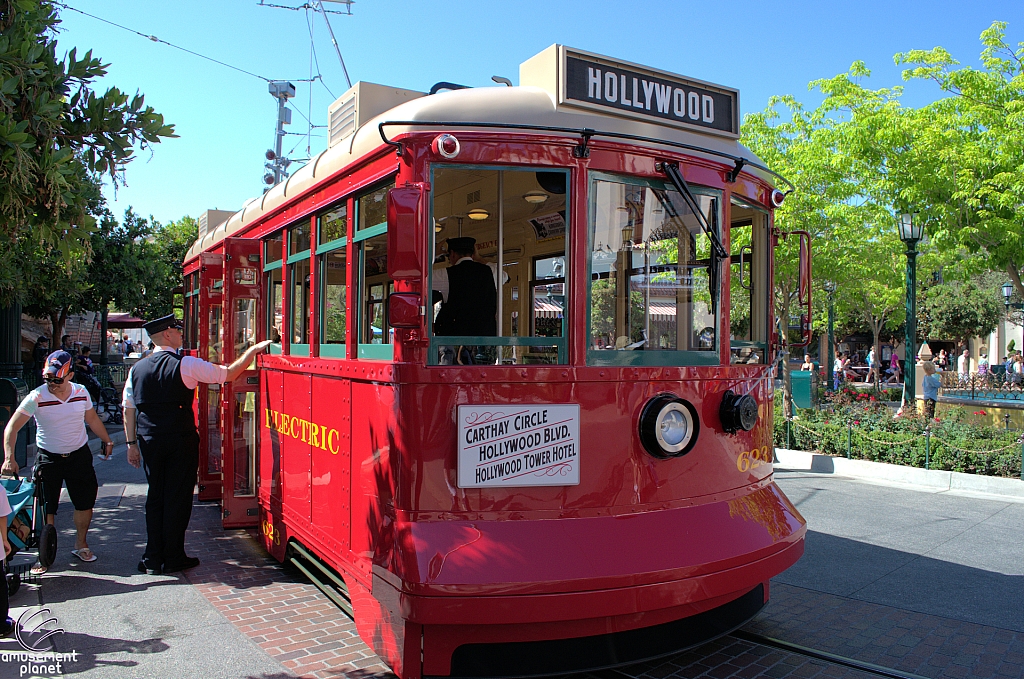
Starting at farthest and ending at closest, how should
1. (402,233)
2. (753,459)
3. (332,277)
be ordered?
(332,277) < (753,459) < (402,233)

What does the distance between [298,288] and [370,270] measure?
118cm

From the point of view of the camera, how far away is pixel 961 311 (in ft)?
125

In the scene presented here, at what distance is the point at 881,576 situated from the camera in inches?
229

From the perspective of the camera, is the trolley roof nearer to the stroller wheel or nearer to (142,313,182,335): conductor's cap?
(142,313,182,335): conductor's cap

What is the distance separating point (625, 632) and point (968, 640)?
2424 mm

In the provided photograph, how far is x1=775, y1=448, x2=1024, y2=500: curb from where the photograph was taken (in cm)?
918

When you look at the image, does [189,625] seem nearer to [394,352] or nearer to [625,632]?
[394,352]

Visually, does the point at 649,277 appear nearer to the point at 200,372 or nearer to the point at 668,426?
the point at 668,426

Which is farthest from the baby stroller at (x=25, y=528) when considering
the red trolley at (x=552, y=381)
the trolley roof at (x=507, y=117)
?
the trolley roof at (x=507, y=117)

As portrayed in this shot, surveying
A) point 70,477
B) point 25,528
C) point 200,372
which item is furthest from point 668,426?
point 70,477

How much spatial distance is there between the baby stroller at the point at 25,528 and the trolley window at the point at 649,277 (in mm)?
4312

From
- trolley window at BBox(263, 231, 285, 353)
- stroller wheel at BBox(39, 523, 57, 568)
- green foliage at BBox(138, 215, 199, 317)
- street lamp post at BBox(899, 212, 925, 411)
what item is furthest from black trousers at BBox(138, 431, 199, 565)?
green foliage at BBox(138, 215, 199, 317)

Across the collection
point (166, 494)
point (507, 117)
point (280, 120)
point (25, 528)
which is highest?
point (280, 120)

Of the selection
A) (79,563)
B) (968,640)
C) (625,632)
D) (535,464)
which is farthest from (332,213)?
(968,640)
